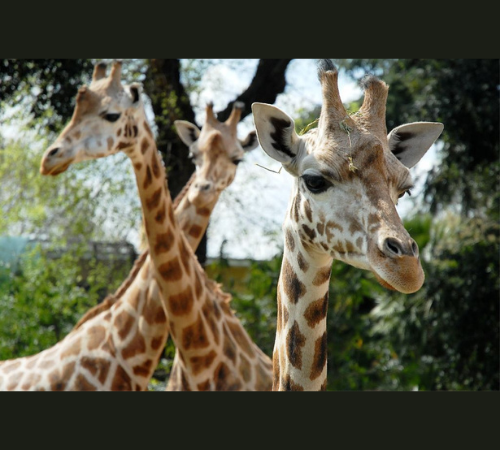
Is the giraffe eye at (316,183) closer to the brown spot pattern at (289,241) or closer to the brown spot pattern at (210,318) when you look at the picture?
the brown spot pattern at (289,241)

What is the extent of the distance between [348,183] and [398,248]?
1.41 feet

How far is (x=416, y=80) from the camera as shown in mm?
10711

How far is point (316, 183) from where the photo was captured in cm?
304

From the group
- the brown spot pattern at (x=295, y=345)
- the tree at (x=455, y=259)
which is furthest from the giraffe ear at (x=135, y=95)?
the tree at (x=455, y=259)

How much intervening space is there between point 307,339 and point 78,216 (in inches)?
276

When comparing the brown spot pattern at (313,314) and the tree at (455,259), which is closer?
the brown spot pattern at (313,314)

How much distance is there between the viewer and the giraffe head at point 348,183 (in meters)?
2.70

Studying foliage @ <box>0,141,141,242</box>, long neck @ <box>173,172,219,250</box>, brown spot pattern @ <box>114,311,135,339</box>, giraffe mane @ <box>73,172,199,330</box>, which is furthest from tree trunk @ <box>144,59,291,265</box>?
brown spot pattern @ <box>114,311,135,339</box>

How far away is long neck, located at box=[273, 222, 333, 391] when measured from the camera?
3.15m

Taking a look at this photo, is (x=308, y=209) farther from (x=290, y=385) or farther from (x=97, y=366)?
(x=97, y=366)

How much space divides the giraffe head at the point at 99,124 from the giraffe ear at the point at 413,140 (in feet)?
7.65

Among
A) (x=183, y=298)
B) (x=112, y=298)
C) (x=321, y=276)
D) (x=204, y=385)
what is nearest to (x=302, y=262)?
(x=321, y=276)

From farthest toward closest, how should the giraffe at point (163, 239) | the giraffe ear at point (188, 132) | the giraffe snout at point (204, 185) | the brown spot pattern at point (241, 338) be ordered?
the giraffe ear at point (188, 132)
the giraffe snout at point (204, 185)
the brown spot pattern at point (241, 338)
the giraffe at point (163, 239)

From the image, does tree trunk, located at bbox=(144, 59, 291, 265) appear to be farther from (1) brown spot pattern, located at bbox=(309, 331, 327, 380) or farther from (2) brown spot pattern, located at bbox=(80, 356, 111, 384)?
(1) brown spot pattern, located at bbox=(309, 331, 327, 380)
